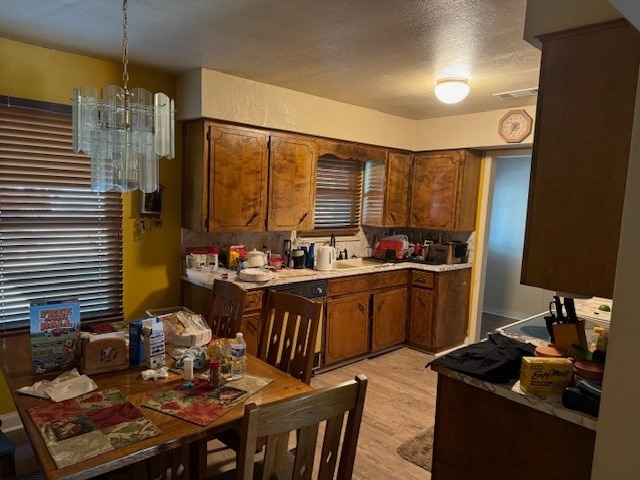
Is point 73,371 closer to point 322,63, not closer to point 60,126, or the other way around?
point 60,126

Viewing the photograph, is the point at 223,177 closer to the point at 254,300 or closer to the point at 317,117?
the point at 254,300

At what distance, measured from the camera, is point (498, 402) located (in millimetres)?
1706

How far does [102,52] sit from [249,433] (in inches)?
108

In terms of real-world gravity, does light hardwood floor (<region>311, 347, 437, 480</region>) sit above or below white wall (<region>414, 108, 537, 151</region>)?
below

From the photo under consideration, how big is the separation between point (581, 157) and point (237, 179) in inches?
95.7

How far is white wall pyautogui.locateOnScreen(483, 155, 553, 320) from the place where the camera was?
18.8 ft

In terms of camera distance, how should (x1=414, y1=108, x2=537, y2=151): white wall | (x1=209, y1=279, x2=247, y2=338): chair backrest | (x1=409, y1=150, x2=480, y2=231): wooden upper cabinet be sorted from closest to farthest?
(x1=209, y1=279, x2=247, y2=338): chair backrest
(x1=414, y1=108, x2=537, y2=151): white wall
(x1=409, y1=150, x2=480, y2=231): wooden upper cabinet

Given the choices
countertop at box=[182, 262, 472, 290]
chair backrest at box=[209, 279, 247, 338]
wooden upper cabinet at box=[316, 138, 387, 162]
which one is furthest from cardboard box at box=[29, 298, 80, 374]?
wooden upper cabinet at box=[316, 138, 387, 162]

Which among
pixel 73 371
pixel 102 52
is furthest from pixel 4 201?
pixel 73 371

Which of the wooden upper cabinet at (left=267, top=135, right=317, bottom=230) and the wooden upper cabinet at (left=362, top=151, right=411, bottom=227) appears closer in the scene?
the wooden upper cabinet at (left=267, top=135, right=317, bottom=230)

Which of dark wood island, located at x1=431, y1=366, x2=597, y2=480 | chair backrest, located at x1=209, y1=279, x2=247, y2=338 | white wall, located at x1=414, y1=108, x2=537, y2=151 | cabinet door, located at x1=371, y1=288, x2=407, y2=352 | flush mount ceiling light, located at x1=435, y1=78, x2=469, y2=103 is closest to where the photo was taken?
dark wood island, located at x1=431, y1=366, x2=597, y2=480

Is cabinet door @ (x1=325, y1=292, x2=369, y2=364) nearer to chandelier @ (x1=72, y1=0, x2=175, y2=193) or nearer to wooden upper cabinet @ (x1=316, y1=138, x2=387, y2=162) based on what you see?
wooden upper cabinet @ (x1=316, y1=138, x2=387, y2=162)

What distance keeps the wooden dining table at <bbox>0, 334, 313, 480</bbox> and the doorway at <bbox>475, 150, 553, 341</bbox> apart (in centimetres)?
448

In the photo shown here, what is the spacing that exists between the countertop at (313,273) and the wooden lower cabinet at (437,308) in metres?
0.06
